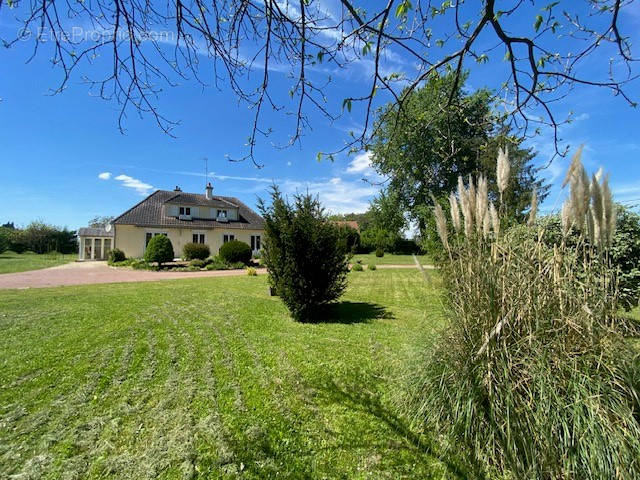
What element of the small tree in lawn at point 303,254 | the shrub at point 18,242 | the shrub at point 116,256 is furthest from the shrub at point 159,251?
the shrub at point 18,242

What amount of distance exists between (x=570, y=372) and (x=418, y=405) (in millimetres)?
1198

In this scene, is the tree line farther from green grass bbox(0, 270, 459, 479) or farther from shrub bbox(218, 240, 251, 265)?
green grass bbox(0, 270, 459, 479)

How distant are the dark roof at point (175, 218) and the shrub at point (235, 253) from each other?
2.78 metres

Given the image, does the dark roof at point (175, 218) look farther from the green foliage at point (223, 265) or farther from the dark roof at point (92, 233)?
the dark roof at point (92, 233)

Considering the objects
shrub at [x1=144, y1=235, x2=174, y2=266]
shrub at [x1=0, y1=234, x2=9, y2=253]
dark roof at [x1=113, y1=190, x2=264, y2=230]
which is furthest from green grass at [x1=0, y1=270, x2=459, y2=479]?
shrub at [x1=0, y1=234, x2=9, y2=253]

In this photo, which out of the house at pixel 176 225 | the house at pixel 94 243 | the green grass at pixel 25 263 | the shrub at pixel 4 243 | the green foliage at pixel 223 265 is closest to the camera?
the green grass at pixel 25 263

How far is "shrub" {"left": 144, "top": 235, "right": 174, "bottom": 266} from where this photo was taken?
1873 centimetres

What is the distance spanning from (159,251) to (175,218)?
738 cm

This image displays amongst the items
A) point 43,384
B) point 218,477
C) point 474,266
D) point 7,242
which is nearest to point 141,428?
point 218,477

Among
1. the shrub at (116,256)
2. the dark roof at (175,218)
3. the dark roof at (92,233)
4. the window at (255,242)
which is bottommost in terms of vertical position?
the shrub at (116,256)

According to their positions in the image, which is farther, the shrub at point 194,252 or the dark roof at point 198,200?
the dark roof at point 198,200

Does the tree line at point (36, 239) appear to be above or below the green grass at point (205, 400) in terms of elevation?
above

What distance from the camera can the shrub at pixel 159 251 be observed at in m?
18.7

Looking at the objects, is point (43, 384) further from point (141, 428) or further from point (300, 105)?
point (300, 105)
